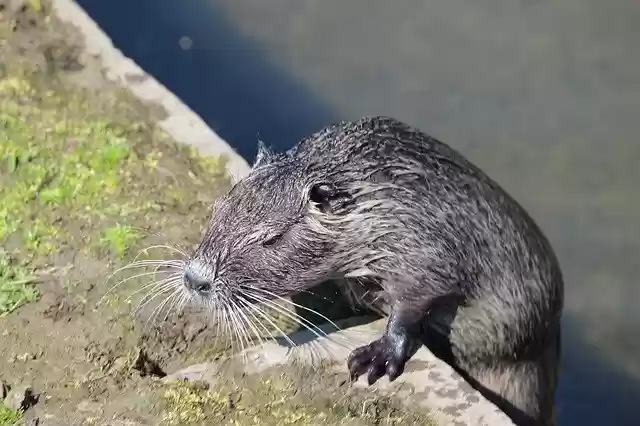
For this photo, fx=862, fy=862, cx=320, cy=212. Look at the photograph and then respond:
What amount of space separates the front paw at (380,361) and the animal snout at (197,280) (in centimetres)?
53

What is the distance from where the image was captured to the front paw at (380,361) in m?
2.66

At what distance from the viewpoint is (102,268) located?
3.19 metres

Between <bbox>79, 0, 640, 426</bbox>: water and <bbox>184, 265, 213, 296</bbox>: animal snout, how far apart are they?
2.38 metres

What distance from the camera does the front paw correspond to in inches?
105

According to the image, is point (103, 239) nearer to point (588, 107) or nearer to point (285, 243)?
point (285, 243)

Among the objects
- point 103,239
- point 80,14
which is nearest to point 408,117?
point 80,14

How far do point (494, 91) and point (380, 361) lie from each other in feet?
11.2

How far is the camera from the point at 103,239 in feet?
10.8

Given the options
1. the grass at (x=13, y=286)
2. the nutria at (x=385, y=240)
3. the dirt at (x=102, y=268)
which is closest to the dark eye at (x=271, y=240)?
the nutria at (x=385, y=240)

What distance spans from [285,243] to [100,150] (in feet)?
4.90

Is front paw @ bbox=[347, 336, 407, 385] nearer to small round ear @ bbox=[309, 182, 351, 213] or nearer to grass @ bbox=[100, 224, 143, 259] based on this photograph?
small round ear @ bbox=[309, 182, 351, 213]

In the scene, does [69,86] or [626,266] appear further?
[626,266]

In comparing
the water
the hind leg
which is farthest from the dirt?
the water

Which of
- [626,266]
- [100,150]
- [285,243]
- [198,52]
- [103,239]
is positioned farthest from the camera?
[198,52]
